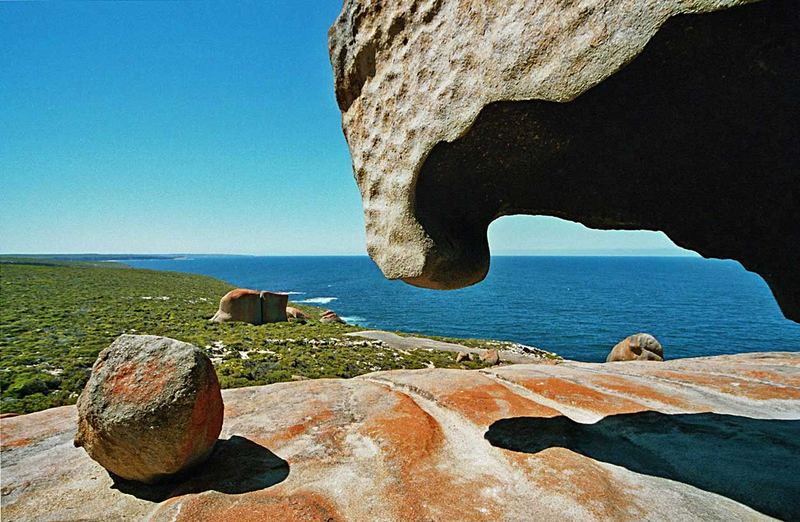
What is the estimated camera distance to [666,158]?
451 centimetres

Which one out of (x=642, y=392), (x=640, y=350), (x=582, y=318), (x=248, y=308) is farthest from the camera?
(x=582, y=318)

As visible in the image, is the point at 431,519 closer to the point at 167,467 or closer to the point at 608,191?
the point at 167,467

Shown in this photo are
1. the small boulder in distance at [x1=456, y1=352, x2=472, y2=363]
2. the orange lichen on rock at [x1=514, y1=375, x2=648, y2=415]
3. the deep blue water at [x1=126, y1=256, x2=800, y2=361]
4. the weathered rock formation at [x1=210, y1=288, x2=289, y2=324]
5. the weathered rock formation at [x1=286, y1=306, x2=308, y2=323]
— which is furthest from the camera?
the deep blue water at [x1=126, y1=256, x2=800, y2=361]

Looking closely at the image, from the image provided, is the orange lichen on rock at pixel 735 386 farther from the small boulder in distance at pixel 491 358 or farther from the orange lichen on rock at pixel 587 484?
the small boulder in distance at pixel 491 358

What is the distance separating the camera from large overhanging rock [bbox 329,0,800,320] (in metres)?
2.84

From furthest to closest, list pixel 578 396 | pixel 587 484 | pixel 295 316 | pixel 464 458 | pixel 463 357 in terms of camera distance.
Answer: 1. pixel 295 316
2. pixel 463 357
3. pixel 578 396
4. pixel 464 458
5. pixel 587 484

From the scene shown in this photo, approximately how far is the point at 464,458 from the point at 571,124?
158 inches

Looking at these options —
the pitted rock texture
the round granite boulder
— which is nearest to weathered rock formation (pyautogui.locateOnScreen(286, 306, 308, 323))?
the pitted rock texture

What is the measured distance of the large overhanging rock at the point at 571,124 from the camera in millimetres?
2844

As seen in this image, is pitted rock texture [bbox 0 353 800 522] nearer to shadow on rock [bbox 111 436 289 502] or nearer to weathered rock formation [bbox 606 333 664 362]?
shadow on rock [bbox 111 436 289 502]

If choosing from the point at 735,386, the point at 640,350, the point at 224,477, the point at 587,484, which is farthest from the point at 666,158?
the point at 640,350

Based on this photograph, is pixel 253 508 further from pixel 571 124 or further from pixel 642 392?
pixel 642 392

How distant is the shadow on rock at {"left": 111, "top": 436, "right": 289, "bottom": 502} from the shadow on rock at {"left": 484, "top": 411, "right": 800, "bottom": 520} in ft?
9.30

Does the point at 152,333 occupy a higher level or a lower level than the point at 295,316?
higher
